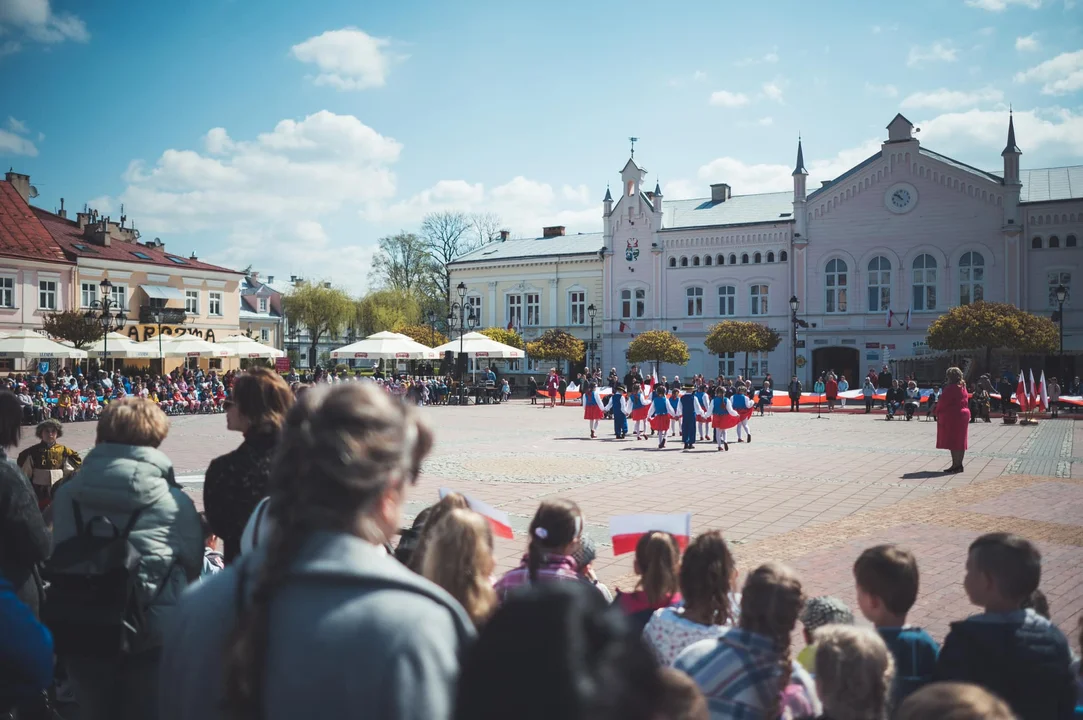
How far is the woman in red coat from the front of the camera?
556 inches

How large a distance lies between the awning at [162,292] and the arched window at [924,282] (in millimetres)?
41596

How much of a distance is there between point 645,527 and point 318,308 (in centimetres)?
5971

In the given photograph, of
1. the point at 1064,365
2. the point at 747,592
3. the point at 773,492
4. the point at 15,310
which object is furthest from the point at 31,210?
the point at 1064,365

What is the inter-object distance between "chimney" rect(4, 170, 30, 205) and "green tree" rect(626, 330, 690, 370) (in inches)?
1379

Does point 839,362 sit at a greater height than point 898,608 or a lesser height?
greater

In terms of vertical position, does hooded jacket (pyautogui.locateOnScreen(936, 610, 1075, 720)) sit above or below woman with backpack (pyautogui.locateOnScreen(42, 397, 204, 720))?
below

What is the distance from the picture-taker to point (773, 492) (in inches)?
472

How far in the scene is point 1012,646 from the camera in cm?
303

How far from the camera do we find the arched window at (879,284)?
43188 millimetres

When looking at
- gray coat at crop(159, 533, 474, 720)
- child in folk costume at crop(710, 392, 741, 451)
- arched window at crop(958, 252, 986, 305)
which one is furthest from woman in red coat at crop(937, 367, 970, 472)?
arched window at crop(958, 252, 986, 305)

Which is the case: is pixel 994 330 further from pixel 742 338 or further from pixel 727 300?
pixel 727 300

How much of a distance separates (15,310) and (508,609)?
143ft

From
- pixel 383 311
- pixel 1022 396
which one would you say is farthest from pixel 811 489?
pixel 383 311

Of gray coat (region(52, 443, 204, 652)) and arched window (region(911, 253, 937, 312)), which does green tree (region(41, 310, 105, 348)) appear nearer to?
gray coat (region(52, 443, 204, 652))
